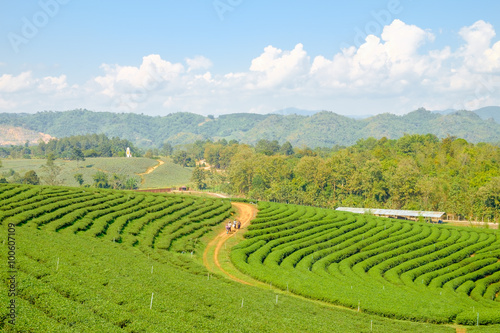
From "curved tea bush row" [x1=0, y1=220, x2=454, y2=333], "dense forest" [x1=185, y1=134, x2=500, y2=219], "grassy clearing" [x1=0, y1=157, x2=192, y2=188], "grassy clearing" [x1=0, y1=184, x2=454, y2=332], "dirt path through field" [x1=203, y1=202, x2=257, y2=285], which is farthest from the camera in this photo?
"grassy clearing" [x1=0, y1=157, x2=192, y2=188]

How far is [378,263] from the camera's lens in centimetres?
4691

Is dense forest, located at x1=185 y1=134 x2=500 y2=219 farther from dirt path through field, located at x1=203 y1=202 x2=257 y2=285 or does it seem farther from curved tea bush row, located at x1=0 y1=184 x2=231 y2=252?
curved tea bush row, located at x1=0 y1=184 x2=231 y2=252

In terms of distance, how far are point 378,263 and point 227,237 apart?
56.8 ft

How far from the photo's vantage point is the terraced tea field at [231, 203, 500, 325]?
1234 inches

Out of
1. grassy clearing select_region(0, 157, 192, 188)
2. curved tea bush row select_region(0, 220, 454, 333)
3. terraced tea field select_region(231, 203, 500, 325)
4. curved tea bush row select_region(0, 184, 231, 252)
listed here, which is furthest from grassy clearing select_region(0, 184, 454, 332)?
grassy clearing select_region(0, 157, 192, 188)

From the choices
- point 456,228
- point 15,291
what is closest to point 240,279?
point 15,291

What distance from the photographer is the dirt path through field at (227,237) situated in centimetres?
4125

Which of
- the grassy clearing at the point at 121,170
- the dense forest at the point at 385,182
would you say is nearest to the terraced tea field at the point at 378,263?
the dense forest at the point at 385,182

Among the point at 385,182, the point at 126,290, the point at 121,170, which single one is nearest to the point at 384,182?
the point at 385,182

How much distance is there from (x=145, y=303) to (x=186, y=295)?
11.6 feet

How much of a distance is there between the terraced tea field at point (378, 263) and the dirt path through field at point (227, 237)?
4.79 ft

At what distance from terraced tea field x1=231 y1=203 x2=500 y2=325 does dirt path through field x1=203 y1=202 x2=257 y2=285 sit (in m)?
1.46

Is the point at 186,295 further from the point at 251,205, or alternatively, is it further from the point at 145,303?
the point at 251,205

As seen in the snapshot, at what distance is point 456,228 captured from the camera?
6550cm
